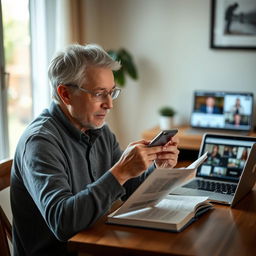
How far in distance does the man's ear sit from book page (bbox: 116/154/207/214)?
18.9 inches

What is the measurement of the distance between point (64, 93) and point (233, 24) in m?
2.05

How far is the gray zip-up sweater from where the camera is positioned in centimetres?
150

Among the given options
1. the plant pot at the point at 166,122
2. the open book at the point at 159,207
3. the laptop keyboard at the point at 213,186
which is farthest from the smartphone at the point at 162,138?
the plant pot at the point at 166,122

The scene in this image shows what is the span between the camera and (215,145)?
2.19 metres

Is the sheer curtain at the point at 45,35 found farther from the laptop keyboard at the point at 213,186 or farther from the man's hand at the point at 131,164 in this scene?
the man's hand at the point at 131,164

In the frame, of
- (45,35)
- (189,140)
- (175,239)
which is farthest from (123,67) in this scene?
(175,239)

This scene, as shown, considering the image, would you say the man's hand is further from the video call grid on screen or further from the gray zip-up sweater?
the video call grid on screen

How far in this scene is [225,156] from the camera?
7.10 feet

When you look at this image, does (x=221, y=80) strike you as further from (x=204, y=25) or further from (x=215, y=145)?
(x=215, y=145)

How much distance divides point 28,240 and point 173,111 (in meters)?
2.10

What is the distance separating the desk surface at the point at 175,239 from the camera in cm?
138

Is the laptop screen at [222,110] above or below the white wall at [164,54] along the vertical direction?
below

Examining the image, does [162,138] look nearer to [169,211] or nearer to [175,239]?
[169,211]

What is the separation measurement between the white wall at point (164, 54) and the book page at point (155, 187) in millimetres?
2084
